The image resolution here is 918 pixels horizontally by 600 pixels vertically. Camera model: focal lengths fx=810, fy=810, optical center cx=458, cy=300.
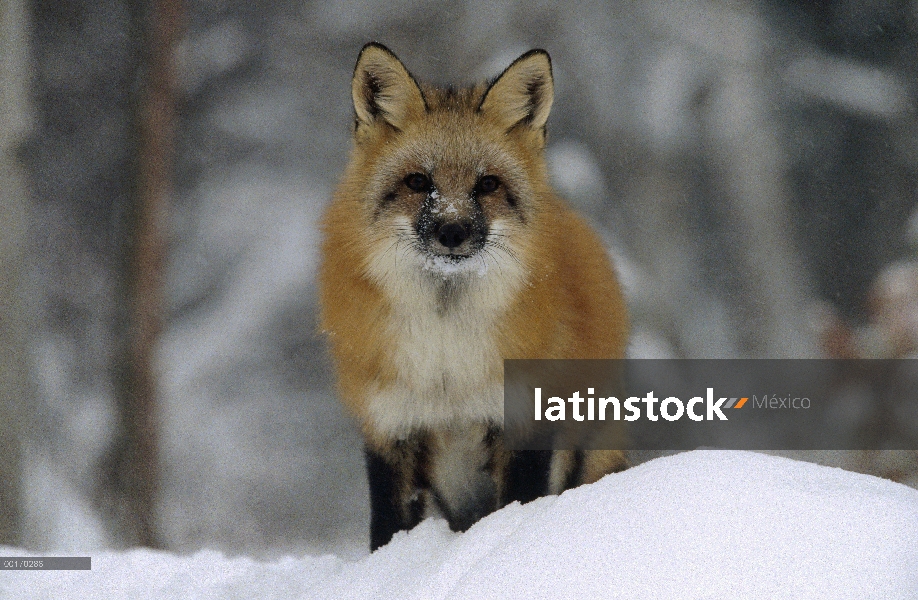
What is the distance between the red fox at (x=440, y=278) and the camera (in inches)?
107

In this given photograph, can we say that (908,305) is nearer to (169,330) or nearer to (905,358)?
(905,358)

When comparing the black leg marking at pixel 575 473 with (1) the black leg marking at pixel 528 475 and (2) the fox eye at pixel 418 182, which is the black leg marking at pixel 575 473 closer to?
(1) the black leg marking at pixel 528 475

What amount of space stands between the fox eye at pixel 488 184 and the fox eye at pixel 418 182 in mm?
178

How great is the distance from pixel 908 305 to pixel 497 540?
3419 millimetres

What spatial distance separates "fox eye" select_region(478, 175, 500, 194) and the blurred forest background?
5.92 ft

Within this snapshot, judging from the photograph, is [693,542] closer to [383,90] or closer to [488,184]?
[488,184]

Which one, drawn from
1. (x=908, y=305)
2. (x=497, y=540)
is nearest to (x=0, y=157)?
(x=497, y=540)

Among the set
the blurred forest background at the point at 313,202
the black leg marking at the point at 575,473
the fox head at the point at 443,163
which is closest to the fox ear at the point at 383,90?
the fox head at the point at 443,163

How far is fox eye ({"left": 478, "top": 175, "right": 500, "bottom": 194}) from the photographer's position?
272 cm

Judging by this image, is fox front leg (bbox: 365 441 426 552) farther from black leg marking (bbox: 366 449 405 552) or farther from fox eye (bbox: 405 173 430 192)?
fox eye (bbox: 405 173 430 192)

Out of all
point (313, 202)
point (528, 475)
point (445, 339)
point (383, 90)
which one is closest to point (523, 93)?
point (383, 90)

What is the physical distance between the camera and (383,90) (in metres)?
2.79

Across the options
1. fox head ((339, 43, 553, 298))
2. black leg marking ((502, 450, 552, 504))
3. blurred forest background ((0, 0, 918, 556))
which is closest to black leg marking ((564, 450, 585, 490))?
black leg marking ((502, 450, 552, 504))

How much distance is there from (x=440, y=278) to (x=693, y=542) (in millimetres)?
1287
